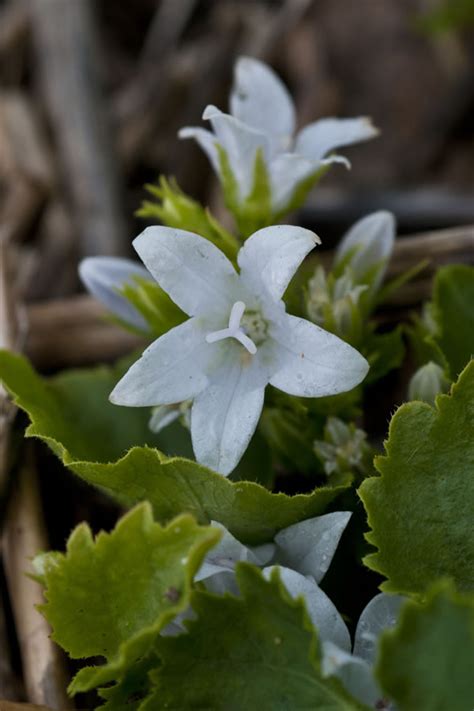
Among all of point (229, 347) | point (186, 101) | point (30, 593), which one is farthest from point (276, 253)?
point (186, 101)

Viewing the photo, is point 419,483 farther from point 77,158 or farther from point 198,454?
point 77,158

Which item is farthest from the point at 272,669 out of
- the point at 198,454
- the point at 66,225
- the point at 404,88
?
the point at 404,88

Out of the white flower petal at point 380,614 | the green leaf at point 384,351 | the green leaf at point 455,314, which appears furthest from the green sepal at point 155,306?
the white flower petal at point 380,614

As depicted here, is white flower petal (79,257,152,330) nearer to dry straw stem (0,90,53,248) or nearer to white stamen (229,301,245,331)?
white stamen (229,301,245,331)

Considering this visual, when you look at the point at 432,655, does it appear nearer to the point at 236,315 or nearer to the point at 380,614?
the point at 380,614

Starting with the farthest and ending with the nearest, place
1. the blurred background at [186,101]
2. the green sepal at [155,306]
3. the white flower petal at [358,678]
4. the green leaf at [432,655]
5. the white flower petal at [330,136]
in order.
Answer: the blurred background at [186,101]
the white flower petal at [330,136]
the green sepal at [155,306]
the white flower petal at [358,678]
the green leaf at [432,655]

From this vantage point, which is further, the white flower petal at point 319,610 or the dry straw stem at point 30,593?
the dry straw stem at point 30,593

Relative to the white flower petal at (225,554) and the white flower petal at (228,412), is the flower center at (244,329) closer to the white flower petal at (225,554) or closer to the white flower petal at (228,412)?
the white flower petal at (228,412)

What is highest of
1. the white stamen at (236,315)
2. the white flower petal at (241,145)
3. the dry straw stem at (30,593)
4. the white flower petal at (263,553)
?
the white flower petal at (241,145)
